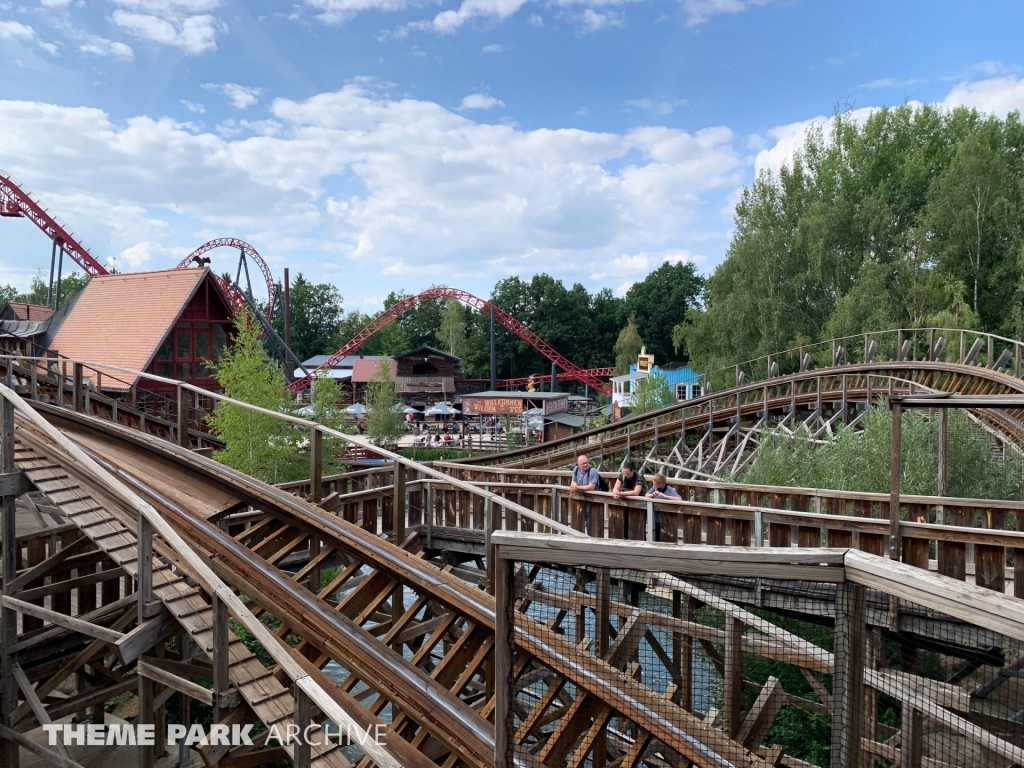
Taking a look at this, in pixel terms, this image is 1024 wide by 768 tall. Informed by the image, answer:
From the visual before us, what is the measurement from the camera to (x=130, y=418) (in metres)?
16.0

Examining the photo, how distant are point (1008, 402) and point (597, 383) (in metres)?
47.4

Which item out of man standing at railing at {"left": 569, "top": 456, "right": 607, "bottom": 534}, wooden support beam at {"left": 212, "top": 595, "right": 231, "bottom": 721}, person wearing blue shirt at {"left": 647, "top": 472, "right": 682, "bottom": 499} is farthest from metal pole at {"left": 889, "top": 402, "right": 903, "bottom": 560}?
wooden support beam at {"left": 212, "top": 595, "right": 231, "bottom": 721}

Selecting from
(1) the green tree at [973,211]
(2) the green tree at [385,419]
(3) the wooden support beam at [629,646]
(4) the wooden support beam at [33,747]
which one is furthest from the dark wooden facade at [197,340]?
(1) the green tree at [973,211]

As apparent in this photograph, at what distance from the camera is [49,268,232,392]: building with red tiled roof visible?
2480 cm

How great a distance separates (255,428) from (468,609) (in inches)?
564

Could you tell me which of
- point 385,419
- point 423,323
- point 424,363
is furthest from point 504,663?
point 423,323

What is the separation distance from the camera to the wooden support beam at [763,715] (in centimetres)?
311

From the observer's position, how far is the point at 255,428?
1825 centimetres

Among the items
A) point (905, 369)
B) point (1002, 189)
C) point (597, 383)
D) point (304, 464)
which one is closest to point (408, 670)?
point (304, 464)

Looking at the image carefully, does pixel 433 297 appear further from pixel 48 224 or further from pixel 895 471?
pixel 895 471

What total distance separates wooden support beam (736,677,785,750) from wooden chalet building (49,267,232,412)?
77.7ft

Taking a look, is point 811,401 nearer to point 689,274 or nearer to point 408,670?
point 408,670

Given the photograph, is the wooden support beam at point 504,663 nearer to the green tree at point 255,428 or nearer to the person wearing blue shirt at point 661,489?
the person wearing blue shirt at point 661,489

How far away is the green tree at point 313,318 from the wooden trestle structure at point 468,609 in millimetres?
71757
